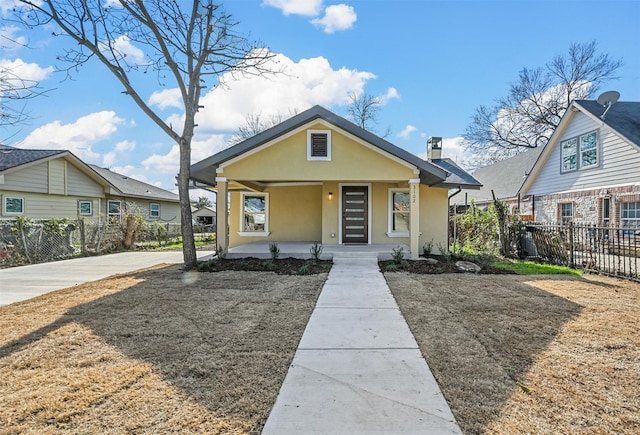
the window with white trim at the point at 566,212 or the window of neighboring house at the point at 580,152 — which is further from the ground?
the window of neighboring house at the point at 580,152

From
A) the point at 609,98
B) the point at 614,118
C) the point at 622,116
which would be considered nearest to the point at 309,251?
the point at 614,118

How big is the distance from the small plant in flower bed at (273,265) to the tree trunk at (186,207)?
1.17ft

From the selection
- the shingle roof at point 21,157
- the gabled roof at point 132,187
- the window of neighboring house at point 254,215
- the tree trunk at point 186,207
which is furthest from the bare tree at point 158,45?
the gabled roof at point 132,187

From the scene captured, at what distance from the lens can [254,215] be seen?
511 inches

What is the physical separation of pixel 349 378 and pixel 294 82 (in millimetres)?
10573

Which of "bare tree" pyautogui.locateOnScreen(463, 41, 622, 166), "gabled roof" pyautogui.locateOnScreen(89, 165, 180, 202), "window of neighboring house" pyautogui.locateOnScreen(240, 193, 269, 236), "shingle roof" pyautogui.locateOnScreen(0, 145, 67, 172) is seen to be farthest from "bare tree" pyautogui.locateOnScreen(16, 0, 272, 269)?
"bare tree" pyautogui.locateOnScreen(463, 41, 622, 166)

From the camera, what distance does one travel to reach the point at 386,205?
475 inches

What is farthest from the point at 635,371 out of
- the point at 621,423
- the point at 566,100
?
the point at 566,100

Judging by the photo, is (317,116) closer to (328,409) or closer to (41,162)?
(328,409)

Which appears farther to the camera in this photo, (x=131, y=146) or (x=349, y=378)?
(x=131, y=146)

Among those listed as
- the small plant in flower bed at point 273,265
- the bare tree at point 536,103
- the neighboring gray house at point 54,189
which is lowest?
the small plant in flower bed at point 273,265

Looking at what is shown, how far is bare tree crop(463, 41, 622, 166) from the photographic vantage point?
2454 centimetres

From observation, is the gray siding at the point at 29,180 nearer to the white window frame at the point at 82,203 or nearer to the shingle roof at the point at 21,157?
the shingle roof at the point at 21,157

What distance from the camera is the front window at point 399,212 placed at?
12.1 m
